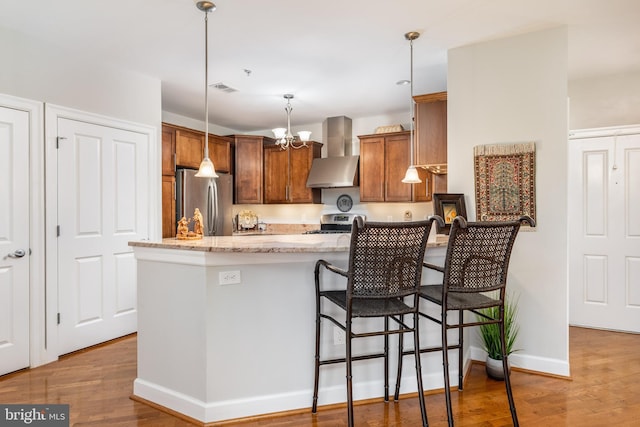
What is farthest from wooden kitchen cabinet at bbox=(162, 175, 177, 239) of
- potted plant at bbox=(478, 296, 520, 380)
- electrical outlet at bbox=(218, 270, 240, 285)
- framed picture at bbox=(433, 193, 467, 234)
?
potted plant at bbox=(478, 296, 520, 380)

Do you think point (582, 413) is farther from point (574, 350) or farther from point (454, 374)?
point (574, 350)

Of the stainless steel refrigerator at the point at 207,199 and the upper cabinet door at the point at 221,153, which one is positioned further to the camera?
the upper cabinet door at the point at 221,153

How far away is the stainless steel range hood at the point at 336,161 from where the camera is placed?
5551 mm

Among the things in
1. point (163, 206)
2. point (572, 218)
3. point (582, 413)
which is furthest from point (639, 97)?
point (163, 206)

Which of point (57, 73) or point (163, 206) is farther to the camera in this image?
point (163, 206)

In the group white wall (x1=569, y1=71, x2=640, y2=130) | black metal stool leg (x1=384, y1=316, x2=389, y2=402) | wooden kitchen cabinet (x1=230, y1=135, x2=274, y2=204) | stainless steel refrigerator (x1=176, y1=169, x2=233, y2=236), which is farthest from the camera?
wooden kitchen cabinet (x1=230, y1=135, x2=274, y2=204)

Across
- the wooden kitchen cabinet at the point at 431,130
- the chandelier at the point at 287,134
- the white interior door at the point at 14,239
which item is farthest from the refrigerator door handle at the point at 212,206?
the wooden kitchen cabinet at the point at 431,130

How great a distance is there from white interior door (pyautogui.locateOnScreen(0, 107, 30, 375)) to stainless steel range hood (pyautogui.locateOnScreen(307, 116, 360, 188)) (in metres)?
3.44

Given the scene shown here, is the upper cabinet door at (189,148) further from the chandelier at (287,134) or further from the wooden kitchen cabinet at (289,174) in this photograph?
the wooden kitchen cabinet at (289,174)

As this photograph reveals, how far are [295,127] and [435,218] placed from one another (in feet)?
15.3

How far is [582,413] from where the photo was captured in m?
2.42

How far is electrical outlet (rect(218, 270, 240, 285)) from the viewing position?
2318mm

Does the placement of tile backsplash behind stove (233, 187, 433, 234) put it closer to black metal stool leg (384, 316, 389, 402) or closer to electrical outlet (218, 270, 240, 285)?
black metal stool leg (384, 316, 389, 402)

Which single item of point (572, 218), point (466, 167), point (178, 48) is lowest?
point (572, 218)
